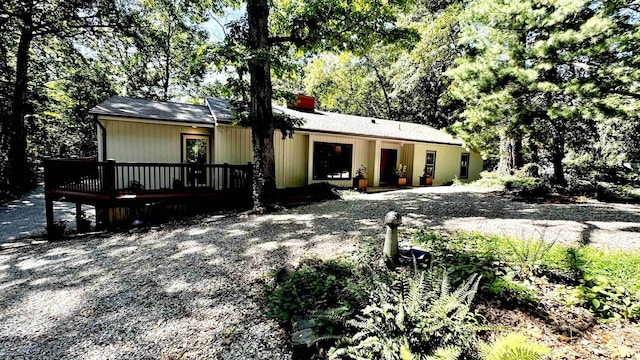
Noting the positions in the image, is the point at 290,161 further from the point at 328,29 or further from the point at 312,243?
the point at 312,243

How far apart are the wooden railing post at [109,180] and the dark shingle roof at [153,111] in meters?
1.84

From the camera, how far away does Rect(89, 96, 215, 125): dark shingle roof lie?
8211 millimetres

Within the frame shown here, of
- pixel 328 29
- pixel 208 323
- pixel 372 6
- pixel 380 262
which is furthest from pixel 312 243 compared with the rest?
pixel 372 6

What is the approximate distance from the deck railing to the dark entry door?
8109 mm

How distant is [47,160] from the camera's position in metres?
7.37

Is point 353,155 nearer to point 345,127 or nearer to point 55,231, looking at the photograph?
point 345,127

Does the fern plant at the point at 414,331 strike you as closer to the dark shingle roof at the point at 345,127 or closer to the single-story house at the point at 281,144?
the single-story house at the point at 281,144

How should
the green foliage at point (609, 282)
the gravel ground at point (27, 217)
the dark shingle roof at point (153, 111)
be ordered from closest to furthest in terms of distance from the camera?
the green foliage at point (609, 282)
the gravel ground at point (27, 217)
the dark shingle roof at point (153, 111)

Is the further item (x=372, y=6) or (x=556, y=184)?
(x=556, y=184)

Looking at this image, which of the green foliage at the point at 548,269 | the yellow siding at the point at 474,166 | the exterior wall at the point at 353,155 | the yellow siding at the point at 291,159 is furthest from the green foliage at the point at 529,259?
the yellow siding at the point at 474,166

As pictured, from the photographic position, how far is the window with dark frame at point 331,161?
37.8 ft

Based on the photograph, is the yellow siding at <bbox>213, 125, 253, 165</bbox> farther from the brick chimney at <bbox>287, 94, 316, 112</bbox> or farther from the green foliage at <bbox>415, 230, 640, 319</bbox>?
the green foliage at <bbox>415, 230, 640, 319</bbox>

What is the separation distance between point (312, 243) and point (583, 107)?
6.72m

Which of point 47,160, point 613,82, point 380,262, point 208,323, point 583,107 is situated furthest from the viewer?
point 47,160
